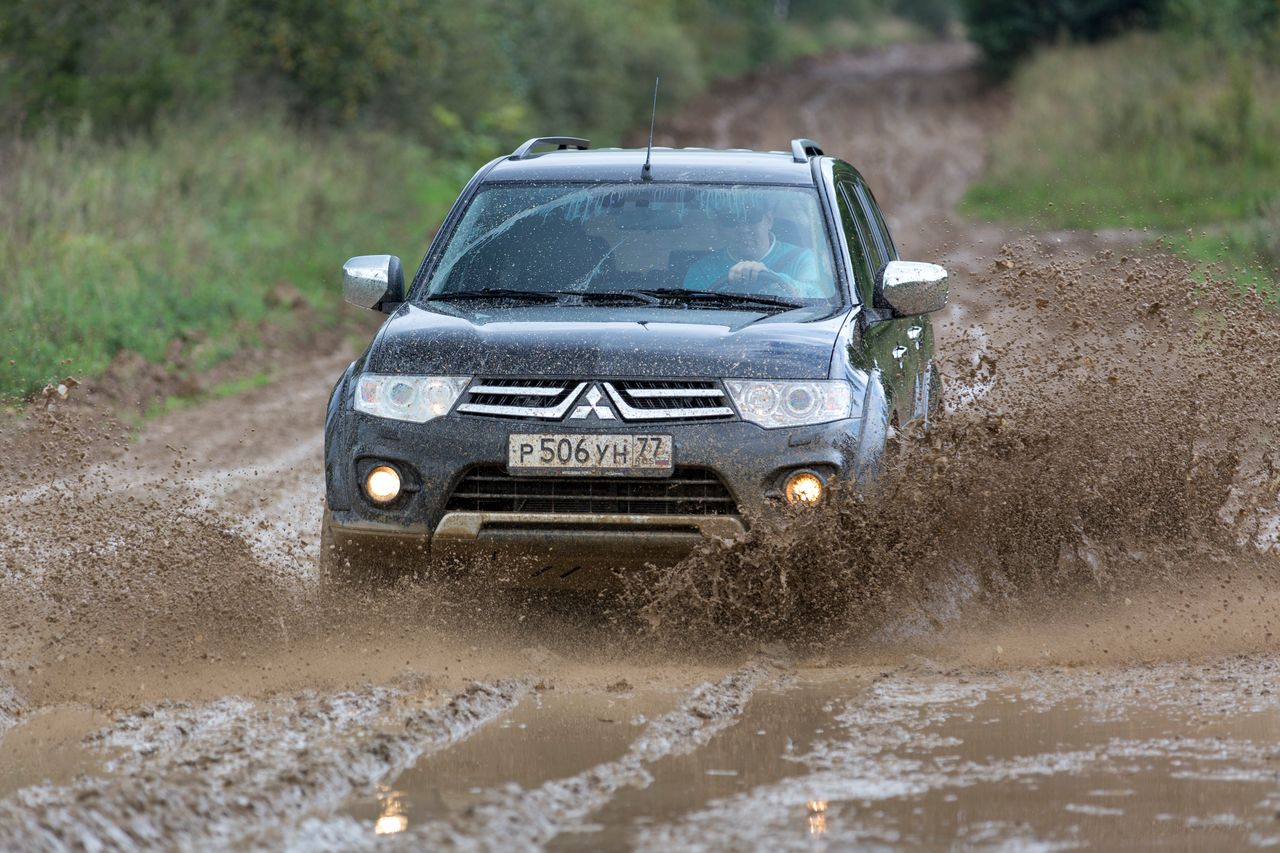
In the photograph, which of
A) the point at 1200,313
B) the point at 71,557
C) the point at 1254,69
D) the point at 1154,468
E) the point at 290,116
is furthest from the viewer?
the point at 1254,69

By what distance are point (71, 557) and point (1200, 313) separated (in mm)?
4717

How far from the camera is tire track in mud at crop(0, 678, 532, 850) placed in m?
3.48

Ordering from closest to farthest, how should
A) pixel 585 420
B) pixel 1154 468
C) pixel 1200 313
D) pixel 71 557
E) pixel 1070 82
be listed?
pixel 585 420 → pixel 71 557 → pixel 1154 468 → pixel 1200 313 → pixel 1070 82

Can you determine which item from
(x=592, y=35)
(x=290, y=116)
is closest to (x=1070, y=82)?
(x=592, y=35)

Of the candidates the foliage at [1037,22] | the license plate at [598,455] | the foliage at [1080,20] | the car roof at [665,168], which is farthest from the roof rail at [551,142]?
the foliage at [1037,22]

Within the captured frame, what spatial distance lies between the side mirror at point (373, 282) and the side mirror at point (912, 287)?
68.8 inches

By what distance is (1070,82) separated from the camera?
34.3 m

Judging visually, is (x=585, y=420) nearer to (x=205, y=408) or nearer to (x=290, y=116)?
(x=205, y=408)

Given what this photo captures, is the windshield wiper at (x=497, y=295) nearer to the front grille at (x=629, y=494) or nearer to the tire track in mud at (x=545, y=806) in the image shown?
the front grille at (x=629, y=494)

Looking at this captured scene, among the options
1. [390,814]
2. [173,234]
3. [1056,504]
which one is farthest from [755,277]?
[173,234]

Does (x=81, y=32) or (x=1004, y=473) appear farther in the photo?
(x=81, y=32)

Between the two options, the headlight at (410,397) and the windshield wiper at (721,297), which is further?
the windshield wiper at (721,297)

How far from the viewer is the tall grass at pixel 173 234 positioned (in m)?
12.4

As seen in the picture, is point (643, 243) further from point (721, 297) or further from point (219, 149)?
point (219, 149)
